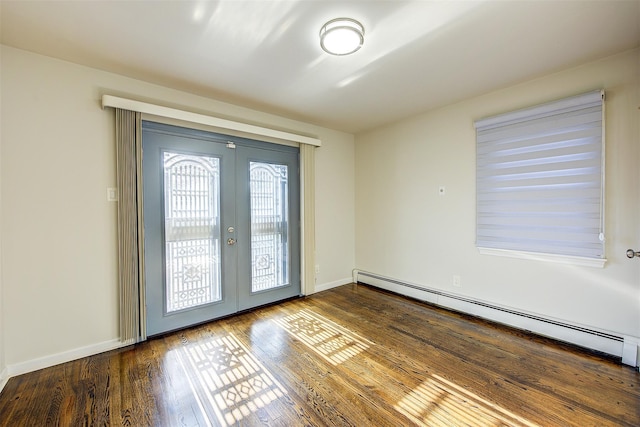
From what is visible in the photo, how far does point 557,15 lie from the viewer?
1.77 metres

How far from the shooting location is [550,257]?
260 centimetres

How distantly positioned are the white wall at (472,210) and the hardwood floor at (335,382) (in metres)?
0.44

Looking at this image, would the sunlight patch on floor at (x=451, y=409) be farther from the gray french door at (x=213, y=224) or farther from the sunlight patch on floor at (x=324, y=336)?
the gray french door at (x=213, y=224)

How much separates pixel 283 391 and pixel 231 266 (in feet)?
5.50

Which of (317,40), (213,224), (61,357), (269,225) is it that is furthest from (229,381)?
(317,40)

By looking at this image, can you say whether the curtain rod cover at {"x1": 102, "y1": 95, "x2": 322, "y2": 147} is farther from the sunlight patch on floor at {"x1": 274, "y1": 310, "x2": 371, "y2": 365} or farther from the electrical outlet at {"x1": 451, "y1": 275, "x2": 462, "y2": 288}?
the electrical outlet at {"x1": 451, "y1": 275, "x2": 462, "y2": 288}

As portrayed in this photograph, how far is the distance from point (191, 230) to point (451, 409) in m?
2.82

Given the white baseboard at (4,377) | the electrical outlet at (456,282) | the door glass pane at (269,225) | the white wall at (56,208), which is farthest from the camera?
the door glass pane at (269,225)

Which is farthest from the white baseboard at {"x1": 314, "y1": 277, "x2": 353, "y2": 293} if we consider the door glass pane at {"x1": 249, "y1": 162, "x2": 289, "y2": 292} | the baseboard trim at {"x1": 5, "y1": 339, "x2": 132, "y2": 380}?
the baseboard trim at {"x1": 5, "y1": 339, "x2": 132, "y2": 380}

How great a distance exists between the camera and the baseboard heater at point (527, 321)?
2.26 metres

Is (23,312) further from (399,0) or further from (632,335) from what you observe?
(632,335)

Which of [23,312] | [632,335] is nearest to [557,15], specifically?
[632,335]

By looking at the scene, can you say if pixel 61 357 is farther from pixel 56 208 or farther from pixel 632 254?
pixel 632 254

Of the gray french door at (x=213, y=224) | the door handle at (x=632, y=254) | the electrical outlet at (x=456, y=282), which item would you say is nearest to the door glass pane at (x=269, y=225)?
the gray french door at (x=213, y=224)
